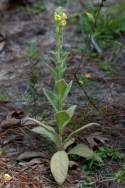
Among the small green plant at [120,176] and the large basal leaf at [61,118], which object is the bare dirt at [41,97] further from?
the large basal leaf at [61,118]

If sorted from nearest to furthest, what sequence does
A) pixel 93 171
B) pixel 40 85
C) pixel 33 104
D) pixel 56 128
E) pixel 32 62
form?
pixel 93 171 < pixel 56 128 < pixel 33 104 < pixel 40 85 < pixel 32 62

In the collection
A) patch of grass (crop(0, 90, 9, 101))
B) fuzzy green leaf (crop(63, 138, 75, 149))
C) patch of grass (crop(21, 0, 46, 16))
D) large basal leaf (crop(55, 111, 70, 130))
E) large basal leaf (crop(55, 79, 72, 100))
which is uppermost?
patch of grass (crop(21, 0, 46, 16))

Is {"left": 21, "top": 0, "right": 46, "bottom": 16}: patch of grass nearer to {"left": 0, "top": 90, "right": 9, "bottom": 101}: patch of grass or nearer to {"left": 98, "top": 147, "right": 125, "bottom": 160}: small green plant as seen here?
{"left": 0, "top": 90, "right": 9, "bottom": 101}: patch of grass

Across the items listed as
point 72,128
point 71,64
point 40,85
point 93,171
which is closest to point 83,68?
point 71,64

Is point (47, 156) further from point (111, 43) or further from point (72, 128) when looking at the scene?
point (111, 43)

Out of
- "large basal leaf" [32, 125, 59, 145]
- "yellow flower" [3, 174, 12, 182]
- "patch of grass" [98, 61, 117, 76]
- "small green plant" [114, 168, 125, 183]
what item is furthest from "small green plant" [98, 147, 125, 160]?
"patch of grass" [98, 61, 117, 76]

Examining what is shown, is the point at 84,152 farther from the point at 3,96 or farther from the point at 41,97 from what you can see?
the point at 3,96

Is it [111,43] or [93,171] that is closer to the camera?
[93,171]
